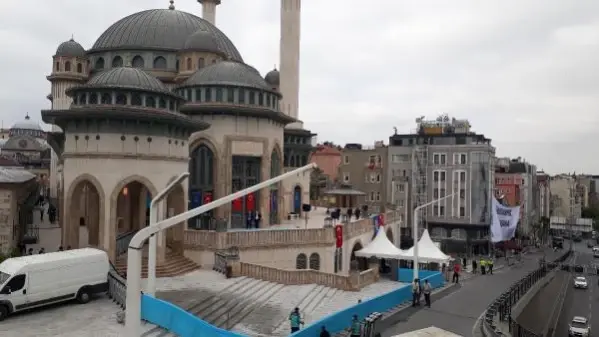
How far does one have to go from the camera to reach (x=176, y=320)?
1606 centimetres

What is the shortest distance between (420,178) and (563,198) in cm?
7319

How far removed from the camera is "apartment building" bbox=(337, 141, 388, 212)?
2879 inches

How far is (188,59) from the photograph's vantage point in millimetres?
40688

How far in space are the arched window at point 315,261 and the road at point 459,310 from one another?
798cm

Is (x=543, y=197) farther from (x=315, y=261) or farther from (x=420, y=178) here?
(x=315, y=261)

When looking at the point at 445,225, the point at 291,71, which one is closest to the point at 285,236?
the point at 291,71

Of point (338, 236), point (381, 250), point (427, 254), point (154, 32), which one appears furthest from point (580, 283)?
point (154, 32)

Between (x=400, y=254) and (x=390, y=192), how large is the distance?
3960cm

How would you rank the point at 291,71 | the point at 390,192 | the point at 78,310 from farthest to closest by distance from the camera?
the point at 390,192
the point at 291,71
the point at 78,310

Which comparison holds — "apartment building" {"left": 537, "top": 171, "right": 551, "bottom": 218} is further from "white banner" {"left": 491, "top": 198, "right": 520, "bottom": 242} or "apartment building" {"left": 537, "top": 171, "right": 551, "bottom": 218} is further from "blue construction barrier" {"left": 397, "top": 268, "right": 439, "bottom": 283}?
"blue construction barrier" {"left": 397, "top": 268, "right": 439, "bottom": 283}

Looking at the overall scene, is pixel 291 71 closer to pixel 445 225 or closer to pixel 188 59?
pixel 188 59

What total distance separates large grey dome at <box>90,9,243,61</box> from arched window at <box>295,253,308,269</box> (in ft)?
65.6

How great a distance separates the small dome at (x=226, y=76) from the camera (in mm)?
36031

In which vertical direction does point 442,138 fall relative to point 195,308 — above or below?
above
